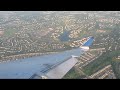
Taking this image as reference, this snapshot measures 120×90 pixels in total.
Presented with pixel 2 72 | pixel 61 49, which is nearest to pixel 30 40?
pixel 61 49

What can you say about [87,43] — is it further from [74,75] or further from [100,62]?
[74,75]

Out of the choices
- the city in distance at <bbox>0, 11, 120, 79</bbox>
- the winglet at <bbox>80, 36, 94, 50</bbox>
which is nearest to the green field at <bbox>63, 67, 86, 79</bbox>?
→ the city in distance at <bbox>0, 11, 120, 79</bbox>

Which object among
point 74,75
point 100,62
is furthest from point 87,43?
point 74,75

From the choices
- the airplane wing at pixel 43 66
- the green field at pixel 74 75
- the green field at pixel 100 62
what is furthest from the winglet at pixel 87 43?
the green field at pixel 74 75

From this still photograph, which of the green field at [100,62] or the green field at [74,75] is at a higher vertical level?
the green field at [100,62]

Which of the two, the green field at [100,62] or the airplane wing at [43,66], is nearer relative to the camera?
the airplane wing at [43,66]

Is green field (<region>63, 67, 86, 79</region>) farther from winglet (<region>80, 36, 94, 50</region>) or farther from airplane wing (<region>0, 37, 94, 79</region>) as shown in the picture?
winglet (<region>80, 36, 94, 50</region>)

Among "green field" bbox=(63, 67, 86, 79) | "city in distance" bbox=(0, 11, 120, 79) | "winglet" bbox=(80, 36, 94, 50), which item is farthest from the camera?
"winglet" bbox=(80, 36, 94, 50)

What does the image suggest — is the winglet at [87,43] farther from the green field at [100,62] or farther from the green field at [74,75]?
the green field at [74,75]
